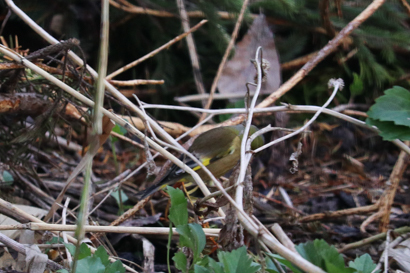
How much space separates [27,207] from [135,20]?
1896 millimetres

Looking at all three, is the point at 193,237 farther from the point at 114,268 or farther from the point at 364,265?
the point at 364,265

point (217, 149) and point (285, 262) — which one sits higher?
point (285, 262)

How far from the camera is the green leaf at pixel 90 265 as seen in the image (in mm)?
1100

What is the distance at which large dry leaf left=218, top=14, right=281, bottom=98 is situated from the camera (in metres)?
3.28

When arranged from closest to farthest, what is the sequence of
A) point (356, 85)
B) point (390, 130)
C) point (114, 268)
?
point (114, 268), point (390, 130), point (356, 85)

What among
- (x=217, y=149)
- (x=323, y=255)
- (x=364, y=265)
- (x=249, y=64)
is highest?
(x=249, y=64)

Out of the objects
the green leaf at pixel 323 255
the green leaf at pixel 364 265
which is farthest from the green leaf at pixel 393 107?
the green leaf at pixel 323 255

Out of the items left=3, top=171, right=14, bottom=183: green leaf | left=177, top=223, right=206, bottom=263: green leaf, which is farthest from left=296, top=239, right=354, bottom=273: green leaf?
left=3, top=171, right=14, bottom=183: green leaf

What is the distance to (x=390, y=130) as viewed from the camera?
189 cm

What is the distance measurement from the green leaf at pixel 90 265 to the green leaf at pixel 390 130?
133cm

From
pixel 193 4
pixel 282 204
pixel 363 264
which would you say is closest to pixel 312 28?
pixel 193 4

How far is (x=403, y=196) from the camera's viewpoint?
2.65m

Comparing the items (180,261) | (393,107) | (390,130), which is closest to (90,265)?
(180,261)

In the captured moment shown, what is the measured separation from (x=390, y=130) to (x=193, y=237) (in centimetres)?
119
